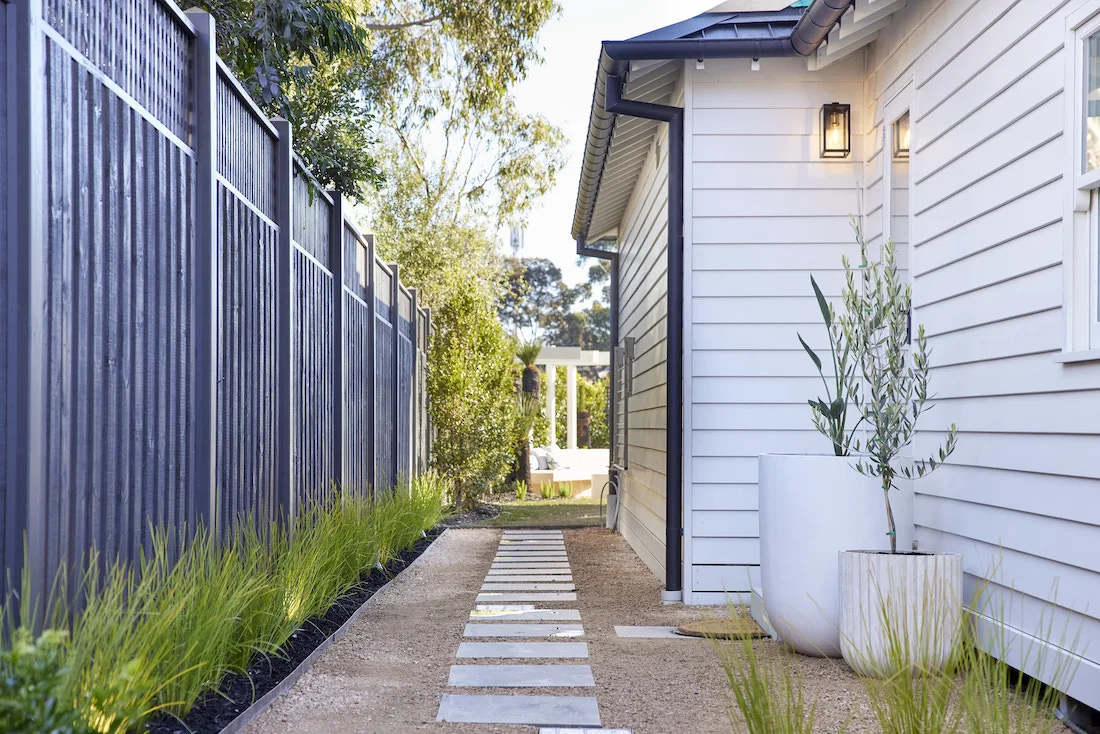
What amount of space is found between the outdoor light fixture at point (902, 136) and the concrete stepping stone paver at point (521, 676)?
2.80 meters

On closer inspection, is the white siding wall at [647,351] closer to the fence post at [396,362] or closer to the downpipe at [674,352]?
the downpipe at [674,352]

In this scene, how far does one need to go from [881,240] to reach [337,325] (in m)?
3.33

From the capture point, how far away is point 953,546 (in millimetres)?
4223

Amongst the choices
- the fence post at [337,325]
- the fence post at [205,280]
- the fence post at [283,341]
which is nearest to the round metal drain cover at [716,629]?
the fence post at [283,341]

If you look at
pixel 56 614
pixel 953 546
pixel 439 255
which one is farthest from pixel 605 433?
pixel 56 614

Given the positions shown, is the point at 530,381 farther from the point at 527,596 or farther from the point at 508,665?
the point at 508,665

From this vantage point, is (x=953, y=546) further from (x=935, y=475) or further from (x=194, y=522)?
(x=194, y=522)

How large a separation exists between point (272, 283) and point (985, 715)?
3.67 metres

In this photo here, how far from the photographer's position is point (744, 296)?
574 cm

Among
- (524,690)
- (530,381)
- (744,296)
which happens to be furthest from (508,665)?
(530,381)

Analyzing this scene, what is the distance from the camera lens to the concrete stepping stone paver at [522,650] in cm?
434

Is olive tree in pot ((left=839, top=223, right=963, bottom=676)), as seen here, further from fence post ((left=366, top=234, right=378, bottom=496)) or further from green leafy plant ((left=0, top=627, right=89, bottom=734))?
fence post ((left=366, top=234, right=378, bottom=496))

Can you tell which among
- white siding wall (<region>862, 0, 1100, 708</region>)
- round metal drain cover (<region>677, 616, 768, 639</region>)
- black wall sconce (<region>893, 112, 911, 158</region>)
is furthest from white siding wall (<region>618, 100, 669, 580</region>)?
white siding wall (<region>862, 0, 1100, 708</region>)

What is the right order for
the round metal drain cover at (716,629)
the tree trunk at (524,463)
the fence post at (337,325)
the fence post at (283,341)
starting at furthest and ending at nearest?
the tree trunk at (524,463), the fence post at (337,325), the fence post at (283,341), the round metal drain cover at (716,629)
